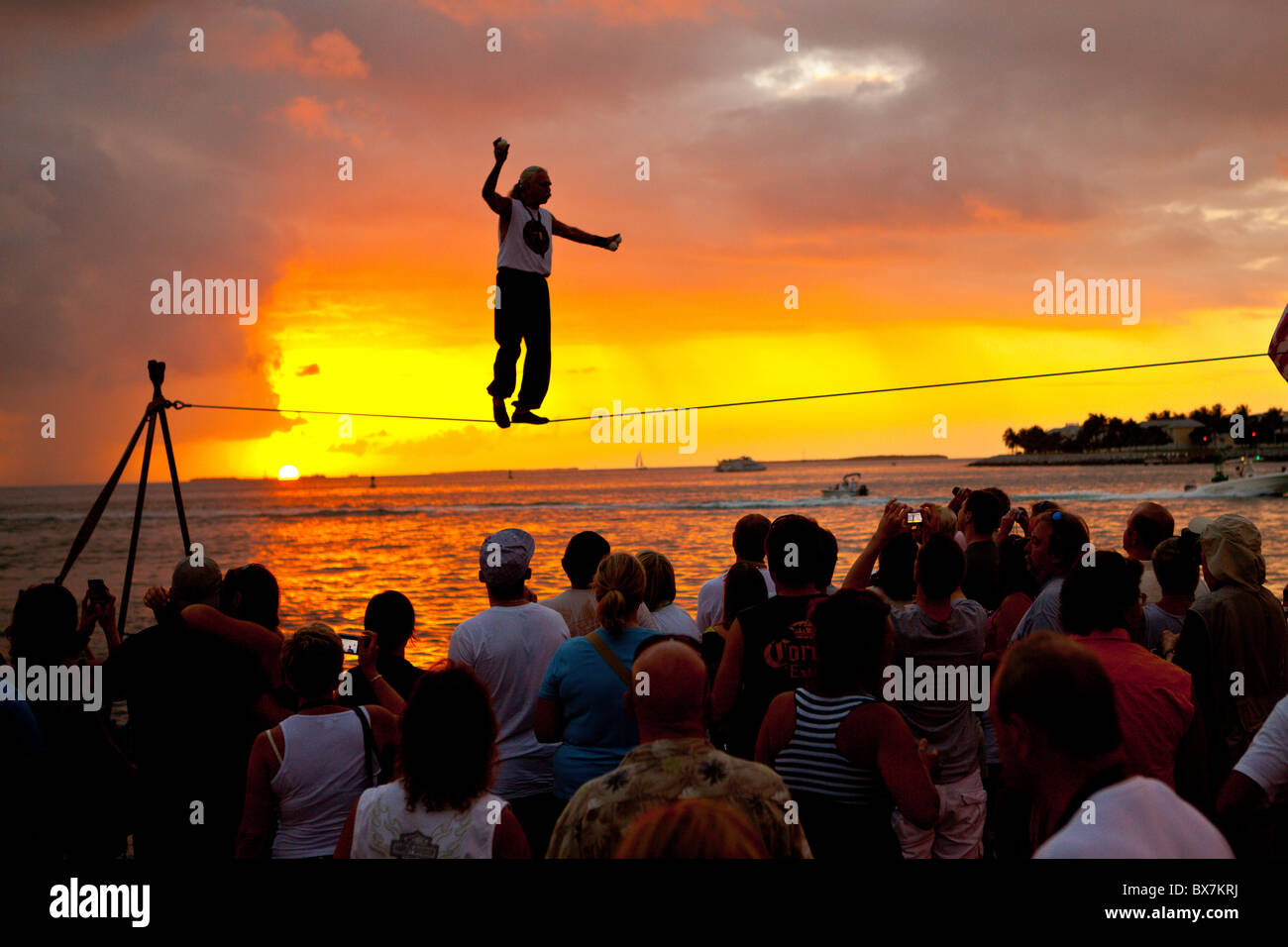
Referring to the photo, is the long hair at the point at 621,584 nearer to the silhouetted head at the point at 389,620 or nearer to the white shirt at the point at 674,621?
the white shirt at the point at 674,621

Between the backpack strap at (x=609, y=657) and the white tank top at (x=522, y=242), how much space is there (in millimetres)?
3564

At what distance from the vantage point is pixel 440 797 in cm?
236

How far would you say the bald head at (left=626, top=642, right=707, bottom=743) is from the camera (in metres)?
2.39

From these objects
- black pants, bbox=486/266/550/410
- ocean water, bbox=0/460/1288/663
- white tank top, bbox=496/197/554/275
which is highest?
white tank top, bbox=496/197/554/275

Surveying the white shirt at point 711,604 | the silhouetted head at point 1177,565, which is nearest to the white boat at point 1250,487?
the silhouetted head at point 1177,565

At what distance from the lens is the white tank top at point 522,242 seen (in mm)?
6145

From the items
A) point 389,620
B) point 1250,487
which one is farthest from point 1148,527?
point 1250,487

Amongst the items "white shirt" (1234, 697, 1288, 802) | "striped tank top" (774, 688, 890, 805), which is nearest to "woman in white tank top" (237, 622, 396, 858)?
"striped tank top" (774, 688, 890, 805)

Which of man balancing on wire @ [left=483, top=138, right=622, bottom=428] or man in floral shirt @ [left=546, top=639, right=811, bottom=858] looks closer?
man in floral shirt @ [left=546, top=639, right=811, bottom=858]

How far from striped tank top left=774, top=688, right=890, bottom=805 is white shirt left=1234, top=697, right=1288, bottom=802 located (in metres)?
0.95

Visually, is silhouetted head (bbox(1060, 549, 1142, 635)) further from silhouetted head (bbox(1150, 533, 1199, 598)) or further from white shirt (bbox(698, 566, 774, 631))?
white shirt (bbox(698, 566, 774, 631))

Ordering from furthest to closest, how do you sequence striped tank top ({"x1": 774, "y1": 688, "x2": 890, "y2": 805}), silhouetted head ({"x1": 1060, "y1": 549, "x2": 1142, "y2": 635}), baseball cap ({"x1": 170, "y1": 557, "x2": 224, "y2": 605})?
baseball cap ({"x1": 170, "y1": 557, "x2": 224, "y2": 605})
silhouetted head ({"x1": 1060, "y1": 549, "x2": 1142, "y2": 635})
striped tank top ({"x1": 774, "y1": 688, "x2": 890, "y2": 805})
